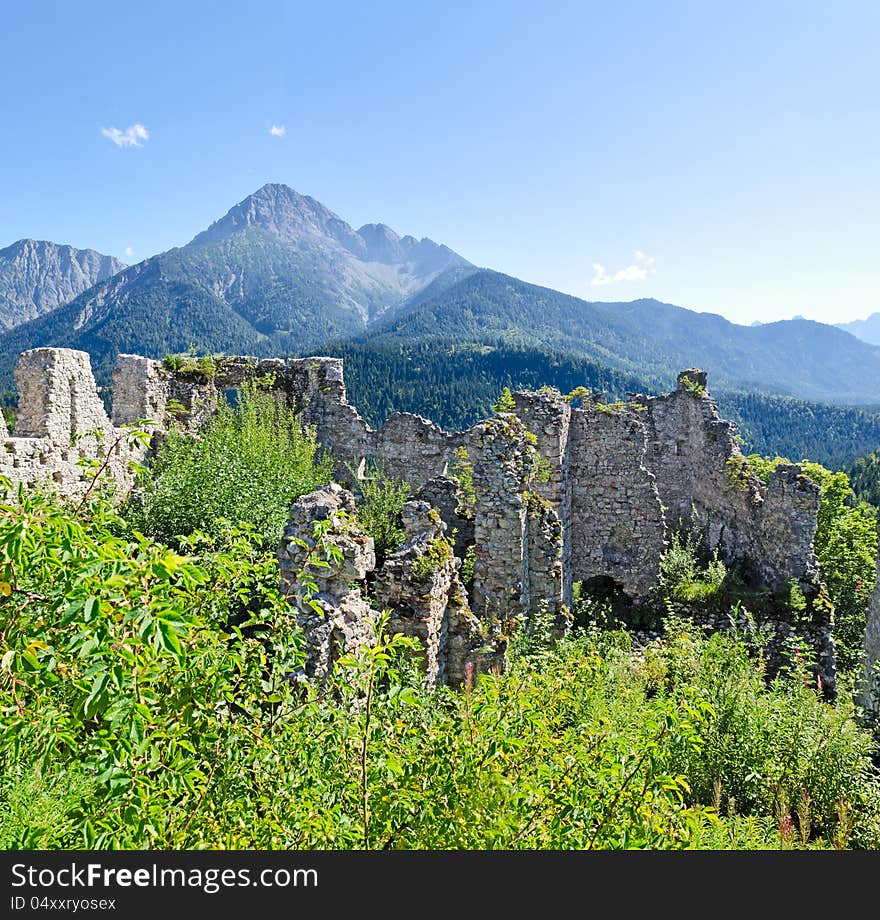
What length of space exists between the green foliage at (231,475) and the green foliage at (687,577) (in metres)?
8.36

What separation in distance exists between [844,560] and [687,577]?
8.34m

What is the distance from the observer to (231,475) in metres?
11.5

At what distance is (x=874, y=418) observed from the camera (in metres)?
126

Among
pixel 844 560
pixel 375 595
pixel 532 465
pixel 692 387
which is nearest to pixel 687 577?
pixel 532 465

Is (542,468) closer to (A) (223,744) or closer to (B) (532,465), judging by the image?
(B) (532,465)

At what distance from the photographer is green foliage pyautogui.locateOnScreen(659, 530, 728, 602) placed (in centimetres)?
1278

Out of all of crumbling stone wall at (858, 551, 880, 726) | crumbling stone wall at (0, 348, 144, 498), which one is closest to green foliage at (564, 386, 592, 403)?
crumbling stone wall at (858, 551, 880, 726)

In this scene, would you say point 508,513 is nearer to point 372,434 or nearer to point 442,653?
point 442,653

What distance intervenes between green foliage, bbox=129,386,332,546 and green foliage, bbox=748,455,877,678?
11491mm

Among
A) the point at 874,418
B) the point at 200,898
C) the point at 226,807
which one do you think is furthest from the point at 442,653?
the point at 874,418

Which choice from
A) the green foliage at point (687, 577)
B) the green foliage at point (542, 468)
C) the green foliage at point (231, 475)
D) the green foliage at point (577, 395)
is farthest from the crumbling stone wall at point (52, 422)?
the green foliage at point (687, 577)

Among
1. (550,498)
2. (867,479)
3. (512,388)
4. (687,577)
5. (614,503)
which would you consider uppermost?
(512,388)

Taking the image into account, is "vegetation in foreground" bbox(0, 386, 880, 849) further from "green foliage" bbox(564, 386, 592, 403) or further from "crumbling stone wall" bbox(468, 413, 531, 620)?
"green foliage" bbox(564, 386, 592, 403)

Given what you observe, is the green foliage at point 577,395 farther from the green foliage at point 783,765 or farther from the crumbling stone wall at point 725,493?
the green foliage at point 783,765
